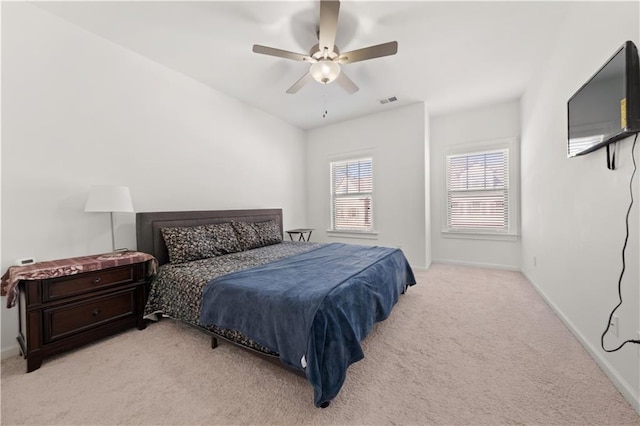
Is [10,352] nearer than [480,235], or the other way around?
[10,352]

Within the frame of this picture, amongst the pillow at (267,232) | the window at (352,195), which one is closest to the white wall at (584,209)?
the window at (352,195)

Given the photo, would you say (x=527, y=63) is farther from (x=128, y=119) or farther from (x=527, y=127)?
(x=128, y=119)

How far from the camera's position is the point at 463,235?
14.9 ft

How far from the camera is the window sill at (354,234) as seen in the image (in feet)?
15.6

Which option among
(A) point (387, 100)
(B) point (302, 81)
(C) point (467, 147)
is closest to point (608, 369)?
(B) point (302, 81)

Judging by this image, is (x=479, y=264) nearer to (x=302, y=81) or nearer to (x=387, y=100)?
(x=387, y=100)

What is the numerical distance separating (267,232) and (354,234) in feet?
6.38

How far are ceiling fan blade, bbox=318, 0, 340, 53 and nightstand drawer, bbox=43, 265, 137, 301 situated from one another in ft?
8.96

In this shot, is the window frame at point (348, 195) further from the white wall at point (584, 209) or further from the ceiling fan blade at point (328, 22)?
the ceiling fan blade at point (328, 22)

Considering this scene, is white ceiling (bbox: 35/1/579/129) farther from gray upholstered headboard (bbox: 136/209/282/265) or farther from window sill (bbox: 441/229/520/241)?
window sill (bbox: 441/229/520/241)

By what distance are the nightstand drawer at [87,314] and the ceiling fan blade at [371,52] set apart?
118 inches

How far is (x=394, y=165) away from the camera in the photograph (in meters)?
4.45

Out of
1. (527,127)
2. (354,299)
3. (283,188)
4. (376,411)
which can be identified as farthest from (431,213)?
(376,411)

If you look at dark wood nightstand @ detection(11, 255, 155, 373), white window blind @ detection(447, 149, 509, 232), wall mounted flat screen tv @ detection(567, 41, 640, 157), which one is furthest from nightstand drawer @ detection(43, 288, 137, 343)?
white window blind @ detection(447, 149, 509, 232)
